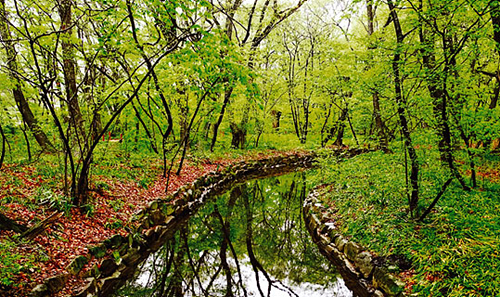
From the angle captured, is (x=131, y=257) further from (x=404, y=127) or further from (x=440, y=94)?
(x=440, y=94)

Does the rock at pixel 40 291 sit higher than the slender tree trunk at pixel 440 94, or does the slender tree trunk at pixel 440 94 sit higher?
the slender tree trunk at pixel 440 94

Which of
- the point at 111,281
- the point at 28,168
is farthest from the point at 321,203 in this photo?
the point at 28,168

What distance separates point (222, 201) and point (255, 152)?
6741mm

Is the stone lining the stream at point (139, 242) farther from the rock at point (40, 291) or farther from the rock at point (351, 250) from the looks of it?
the rock at point (351, 250)

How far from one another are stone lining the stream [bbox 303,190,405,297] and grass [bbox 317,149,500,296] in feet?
0.68

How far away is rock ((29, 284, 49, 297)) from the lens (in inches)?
123

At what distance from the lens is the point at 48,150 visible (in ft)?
27.8

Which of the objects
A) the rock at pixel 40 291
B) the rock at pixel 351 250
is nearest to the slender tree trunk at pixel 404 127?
the rock at pixel 351 250

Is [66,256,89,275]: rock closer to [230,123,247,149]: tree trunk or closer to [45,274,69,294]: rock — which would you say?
[45,274,69,294]: rock

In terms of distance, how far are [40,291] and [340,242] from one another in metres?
4.72

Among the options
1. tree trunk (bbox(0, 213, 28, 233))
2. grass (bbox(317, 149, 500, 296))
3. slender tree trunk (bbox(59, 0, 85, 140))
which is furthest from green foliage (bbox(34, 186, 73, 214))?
grass (bbox(317, 149, 500, 296))

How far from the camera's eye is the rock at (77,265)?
3.74m

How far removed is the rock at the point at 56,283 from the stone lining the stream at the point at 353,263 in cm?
429

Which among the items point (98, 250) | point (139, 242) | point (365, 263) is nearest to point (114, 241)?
point (98, 250)
